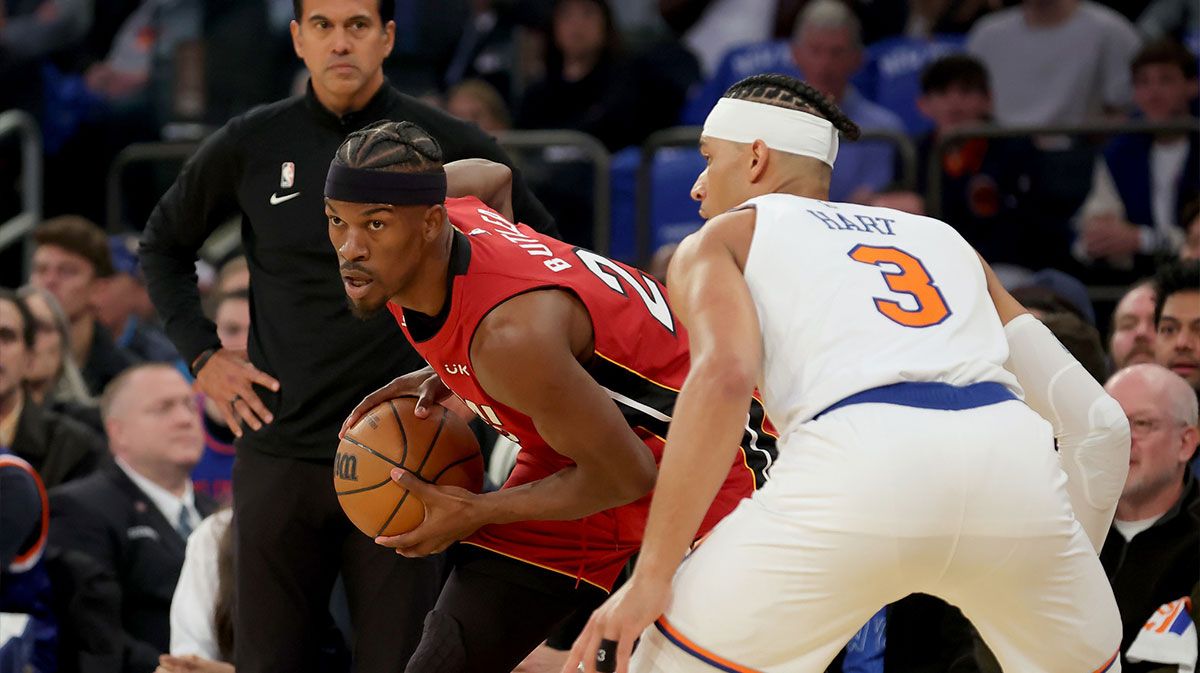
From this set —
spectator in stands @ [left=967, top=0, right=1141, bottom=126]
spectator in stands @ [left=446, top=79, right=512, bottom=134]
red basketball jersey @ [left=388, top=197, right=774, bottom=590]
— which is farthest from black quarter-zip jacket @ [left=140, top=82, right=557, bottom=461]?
spectator in stands @ [left=967, top=0, right=1141, bottom=126]

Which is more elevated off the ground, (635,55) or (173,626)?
(635,55)

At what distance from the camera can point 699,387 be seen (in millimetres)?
2740

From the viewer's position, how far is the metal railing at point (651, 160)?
754cm

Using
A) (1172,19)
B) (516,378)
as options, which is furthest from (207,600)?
(1172,19)

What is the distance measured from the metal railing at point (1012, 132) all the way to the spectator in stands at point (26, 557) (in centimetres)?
430

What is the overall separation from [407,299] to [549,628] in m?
0.87

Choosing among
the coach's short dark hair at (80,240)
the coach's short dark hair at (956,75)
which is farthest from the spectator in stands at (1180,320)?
the coach's short dark hair at (80,240)

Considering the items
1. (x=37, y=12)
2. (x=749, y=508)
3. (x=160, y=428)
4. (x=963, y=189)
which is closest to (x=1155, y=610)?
(x=749, y=508)

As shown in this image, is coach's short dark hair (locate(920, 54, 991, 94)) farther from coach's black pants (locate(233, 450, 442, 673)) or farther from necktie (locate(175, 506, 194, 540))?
coach's black pants (locate(233, 450, 442, 673))

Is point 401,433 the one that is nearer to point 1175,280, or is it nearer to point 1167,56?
point 1175,280

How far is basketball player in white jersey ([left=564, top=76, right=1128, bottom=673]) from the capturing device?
273 cm

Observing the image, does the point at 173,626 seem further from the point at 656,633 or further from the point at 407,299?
the point at 656,633

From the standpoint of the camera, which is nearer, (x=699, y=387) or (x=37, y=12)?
(x=699, y=387)

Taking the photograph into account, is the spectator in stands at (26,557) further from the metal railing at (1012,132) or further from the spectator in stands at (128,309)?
the metal railing at (1012,132)
